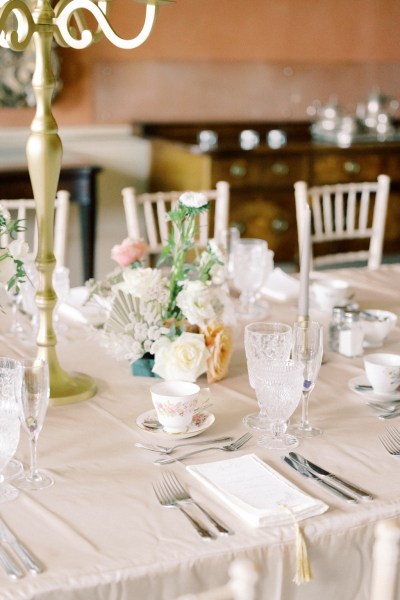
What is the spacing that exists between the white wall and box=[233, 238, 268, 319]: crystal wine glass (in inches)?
101

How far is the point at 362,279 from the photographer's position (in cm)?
260

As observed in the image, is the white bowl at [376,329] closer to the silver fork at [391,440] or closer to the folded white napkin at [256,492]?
the silver fork at [391,440]

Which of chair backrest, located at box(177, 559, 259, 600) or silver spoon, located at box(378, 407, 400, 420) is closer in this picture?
chair backrest, located at box(177, 559, 259, 600)

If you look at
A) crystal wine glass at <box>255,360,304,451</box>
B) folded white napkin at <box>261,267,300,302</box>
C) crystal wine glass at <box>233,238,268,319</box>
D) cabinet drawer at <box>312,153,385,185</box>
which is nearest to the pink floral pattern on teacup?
crystal wine glass at <box>255,360,304,451</box>

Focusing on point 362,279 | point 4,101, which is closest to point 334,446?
point 362,279

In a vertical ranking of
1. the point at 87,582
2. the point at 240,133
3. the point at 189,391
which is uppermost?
the point at 240,133

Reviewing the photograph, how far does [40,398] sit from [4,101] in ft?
11.4

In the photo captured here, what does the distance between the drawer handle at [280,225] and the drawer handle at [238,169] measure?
1.00 ft

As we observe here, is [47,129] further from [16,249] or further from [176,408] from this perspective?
[176,408]

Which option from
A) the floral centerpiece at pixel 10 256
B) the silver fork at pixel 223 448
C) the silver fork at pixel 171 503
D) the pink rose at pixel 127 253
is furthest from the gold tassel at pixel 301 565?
the pink rose at pixel 127 253

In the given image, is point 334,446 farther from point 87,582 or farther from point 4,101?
point 4,101

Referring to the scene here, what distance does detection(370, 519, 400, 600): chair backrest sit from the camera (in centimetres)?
93

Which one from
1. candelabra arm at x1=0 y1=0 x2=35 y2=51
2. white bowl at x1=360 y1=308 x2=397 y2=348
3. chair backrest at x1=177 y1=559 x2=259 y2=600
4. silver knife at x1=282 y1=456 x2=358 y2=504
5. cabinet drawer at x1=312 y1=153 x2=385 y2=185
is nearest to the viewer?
chair backrest at x1=177 y1=559 x2=259 y2=600

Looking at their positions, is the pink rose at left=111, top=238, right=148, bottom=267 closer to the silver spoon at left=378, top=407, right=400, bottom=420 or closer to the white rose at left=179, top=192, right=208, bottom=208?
the white rose at left=179, top=192, right=208, bottom=208
